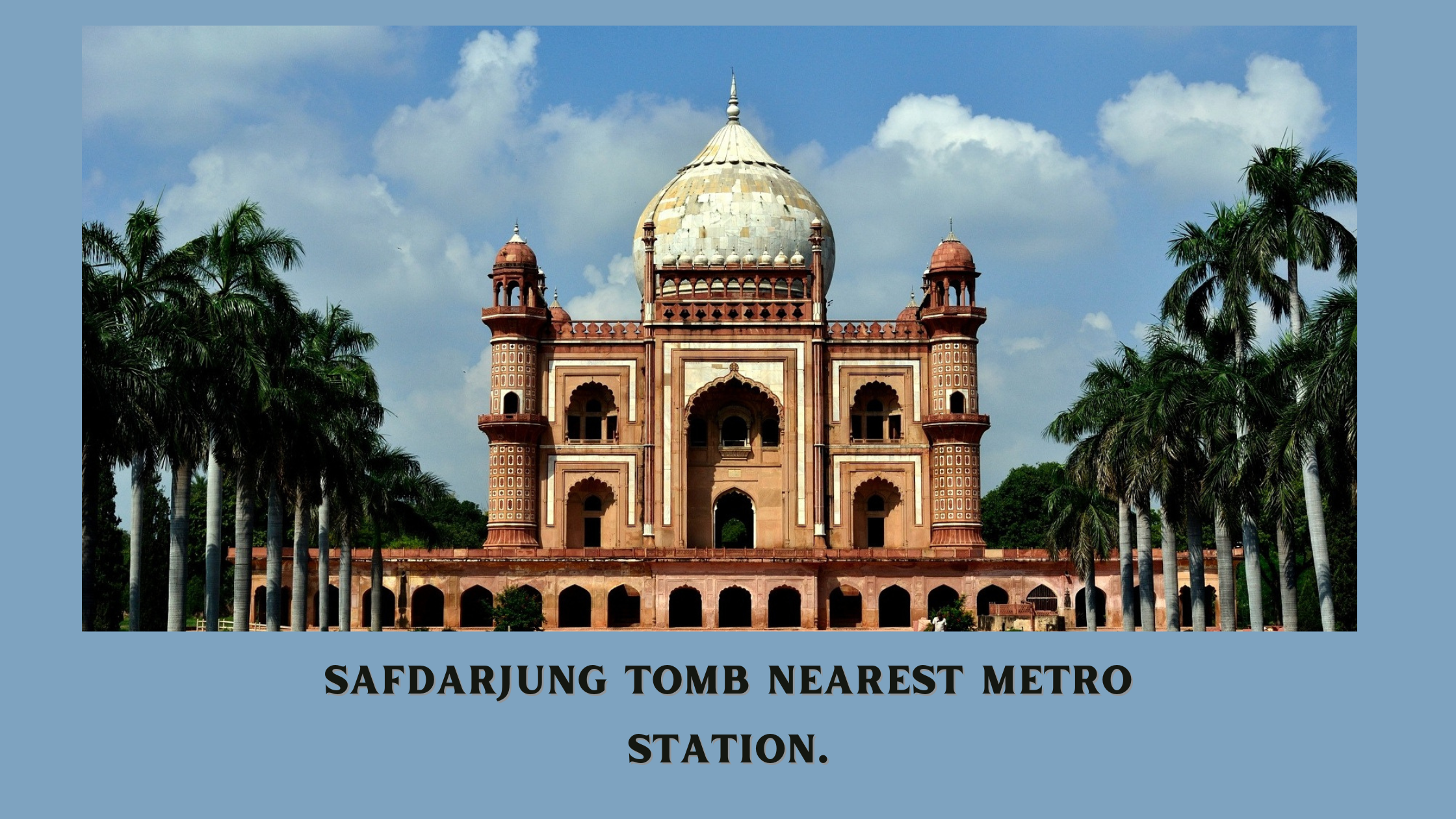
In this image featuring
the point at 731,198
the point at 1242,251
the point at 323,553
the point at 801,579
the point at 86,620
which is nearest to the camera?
the point at 86,620

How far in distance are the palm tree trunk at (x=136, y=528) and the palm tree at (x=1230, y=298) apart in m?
21.3

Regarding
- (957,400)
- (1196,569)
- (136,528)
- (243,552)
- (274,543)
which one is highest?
(957,400)

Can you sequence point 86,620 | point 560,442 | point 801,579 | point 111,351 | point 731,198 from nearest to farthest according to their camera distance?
point 111,351, point 86,620, point 801,579, point 560,442, point 731,198

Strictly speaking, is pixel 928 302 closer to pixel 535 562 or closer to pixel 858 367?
pixel 858 367

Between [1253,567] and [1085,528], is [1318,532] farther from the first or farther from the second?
[1085,528]

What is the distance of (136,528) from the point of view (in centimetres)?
3484

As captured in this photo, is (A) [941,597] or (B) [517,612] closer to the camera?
(B) [517,612]

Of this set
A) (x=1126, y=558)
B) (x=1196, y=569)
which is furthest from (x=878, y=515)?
(x=1196, y=569)

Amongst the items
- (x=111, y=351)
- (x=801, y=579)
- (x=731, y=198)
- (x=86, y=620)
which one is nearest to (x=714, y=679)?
(x=111, y=351)

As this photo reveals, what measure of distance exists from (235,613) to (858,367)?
2559cm

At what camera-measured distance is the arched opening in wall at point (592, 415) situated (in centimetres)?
5725

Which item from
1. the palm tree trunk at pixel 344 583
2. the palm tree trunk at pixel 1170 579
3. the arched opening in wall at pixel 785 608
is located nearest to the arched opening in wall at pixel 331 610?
the palm tree trunk at pixel 344 583

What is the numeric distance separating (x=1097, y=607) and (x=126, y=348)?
1349 inches

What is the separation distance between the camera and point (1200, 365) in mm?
37750
